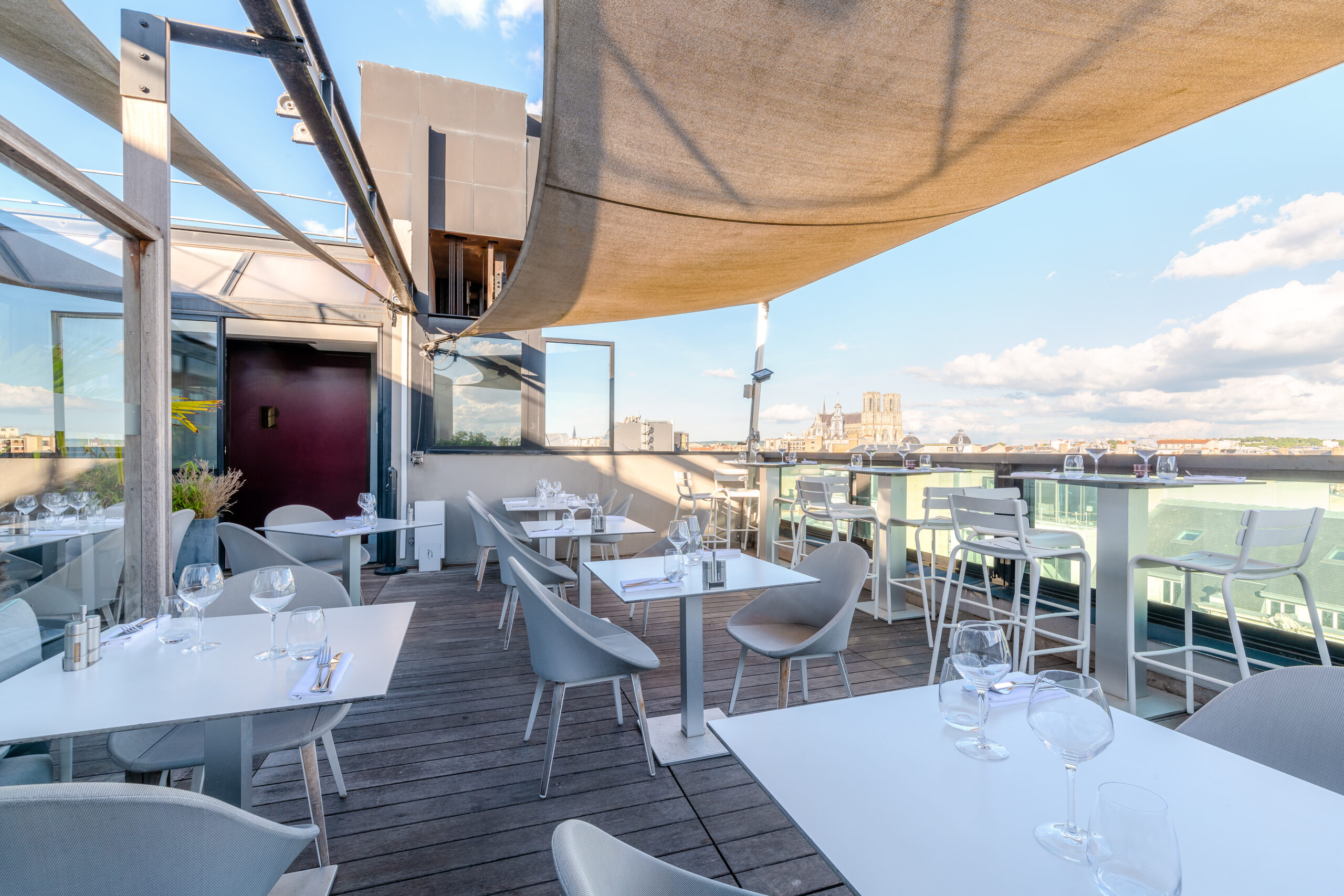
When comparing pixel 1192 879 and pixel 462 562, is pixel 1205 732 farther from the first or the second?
pixel 462 562

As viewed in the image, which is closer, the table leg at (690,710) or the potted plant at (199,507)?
the table leg at (690,710)

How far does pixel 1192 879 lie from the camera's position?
2.55 feet

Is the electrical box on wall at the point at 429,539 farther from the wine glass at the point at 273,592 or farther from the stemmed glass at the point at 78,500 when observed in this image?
the wine glass at the point at 273,592

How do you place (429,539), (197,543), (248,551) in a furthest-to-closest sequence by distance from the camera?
(429,539) < (197,543) < (248,551)

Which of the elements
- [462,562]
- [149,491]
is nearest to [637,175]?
[149,491]

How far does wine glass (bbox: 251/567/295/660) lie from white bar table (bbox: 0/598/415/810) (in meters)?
0.08

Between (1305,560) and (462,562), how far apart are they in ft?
21.4

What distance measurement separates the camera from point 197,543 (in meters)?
4.84

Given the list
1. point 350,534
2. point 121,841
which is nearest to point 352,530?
point 350,534

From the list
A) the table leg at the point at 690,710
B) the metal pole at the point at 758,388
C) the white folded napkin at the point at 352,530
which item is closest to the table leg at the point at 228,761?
the table leg at the point at 690,710

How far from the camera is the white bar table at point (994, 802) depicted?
31.0 inches

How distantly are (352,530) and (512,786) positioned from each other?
254cm

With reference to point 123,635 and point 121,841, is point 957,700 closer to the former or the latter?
point 121,841

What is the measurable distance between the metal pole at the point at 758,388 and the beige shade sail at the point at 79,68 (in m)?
4.79
